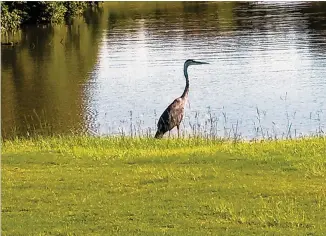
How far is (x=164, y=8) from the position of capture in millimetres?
65062

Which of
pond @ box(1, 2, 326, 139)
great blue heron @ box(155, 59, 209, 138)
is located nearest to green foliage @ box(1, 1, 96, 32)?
pond @ box(1, 2, 326, 139)

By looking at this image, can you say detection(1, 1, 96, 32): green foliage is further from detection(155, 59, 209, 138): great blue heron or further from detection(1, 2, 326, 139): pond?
detection(155, 59, 209, 138): great blue heron

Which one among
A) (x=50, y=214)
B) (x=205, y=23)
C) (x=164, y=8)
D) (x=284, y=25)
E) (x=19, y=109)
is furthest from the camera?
(x=164, y=8)

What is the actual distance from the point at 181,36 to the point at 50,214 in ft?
116

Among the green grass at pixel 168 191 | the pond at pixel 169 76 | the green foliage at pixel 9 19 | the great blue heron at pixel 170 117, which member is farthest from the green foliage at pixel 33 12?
the green grass at pixel 168 191

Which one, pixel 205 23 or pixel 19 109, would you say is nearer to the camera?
pixel 19 109

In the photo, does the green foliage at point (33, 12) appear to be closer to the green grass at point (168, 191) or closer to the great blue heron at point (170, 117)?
the great blue heron at point (170, 117)

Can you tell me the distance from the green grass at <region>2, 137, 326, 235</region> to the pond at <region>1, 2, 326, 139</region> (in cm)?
455

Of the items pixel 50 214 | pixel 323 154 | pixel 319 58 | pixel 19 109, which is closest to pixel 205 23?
pixel 319 58

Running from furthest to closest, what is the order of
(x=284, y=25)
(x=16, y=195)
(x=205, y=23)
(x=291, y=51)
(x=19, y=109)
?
(x=205, y=23) < (x=284, y=25) < (x=291, y=51) < (x=19, y=109) < (x=16, y=195)

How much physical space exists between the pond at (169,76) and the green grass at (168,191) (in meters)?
4.55

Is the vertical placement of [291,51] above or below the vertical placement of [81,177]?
below

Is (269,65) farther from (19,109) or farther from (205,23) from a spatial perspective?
(205,23)

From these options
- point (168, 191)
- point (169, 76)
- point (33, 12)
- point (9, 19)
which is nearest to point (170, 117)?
point (168, 191)
